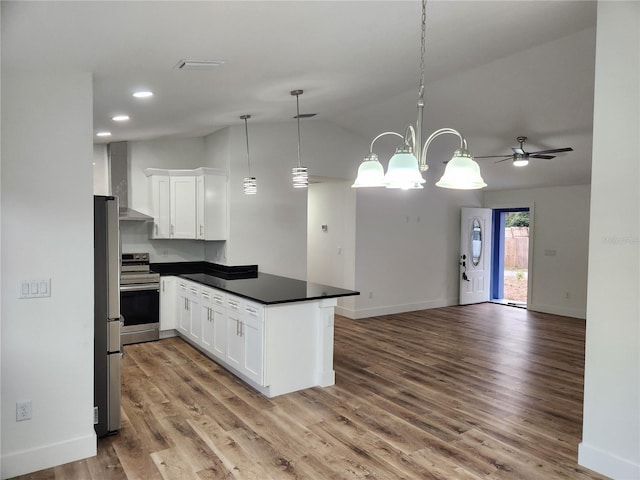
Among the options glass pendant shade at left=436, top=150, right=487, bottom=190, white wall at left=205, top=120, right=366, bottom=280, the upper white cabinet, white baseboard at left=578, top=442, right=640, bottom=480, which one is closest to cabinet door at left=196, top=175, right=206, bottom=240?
the upper white cabinet

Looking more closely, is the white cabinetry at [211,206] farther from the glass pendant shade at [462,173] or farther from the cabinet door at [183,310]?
the glass pendant shade at [462,173]

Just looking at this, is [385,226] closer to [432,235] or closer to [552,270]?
[432,235]

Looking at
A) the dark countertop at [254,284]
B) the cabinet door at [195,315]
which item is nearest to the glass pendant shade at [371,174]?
the dark countertop at [254,284]

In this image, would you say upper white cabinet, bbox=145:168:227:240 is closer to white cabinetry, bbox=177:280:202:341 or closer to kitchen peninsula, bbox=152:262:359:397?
white cabinetry, bbox=177:280:202:341

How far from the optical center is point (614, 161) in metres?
2.56

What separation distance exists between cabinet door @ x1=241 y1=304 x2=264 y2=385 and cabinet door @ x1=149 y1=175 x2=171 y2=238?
2.55m

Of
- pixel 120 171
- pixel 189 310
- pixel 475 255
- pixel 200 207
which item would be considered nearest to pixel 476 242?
pixel 475 255

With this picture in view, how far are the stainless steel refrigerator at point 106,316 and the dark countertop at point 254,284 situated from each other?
1165mm

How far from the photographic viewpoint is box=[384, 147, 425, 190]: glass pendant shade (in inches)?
81.5

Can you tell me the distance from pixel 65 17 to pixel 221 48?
0.94 meters

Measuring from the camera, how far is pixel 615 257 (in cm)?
257

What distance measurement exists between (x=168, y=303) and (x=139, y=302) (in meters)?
0.39

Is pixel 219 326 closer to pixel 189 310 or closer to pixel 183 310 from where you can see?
pixel 189 310

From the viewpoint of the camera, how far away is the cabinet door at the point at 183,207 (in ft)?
19.6
